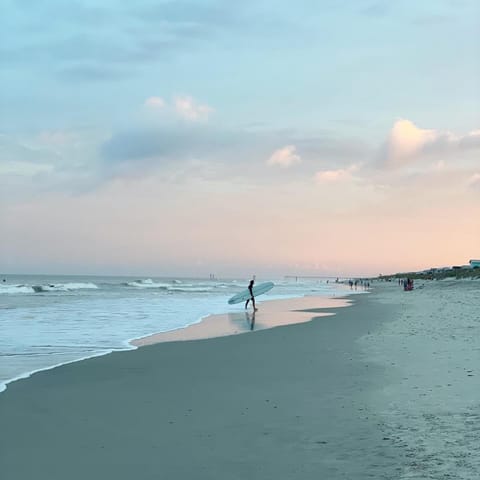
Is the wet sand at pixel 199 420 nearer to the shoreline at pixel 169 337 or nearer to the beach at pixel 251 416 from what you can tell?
the beach at pixel 251 416

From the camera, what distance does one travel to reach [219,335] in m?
19.4

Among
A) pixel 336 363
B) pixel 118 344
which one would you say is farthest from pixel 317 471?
pixel 118 344

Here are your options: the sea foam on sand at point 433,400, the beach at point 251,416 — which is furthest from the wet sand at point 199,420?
the sea foam on sand at point 433,400

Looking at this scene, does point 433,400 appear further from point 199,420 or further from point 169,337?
point 169,337

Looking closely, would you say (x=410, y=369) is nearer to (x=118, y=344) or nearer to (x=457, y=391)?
(x=457, y=391)

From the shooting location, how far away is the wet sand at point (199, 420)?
19.2 ft

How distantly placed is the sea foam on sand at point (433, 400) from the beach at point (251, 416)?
2 centimetres

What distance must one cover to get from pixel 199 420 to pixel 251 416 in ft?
2.20


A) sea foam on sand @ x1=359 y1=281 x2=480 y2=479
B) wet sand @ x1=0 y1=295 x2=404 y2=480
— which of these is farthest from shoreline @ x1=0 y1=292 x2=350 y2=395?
sea foam on sand @ x1=359 y1=281 x2=480 y2=479

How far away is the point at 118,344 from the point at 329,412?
940 centimetres

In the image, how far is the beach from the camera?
230 inches

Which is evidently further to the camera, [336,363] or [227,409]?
[336,363]

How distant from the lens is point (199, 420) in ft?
25.3

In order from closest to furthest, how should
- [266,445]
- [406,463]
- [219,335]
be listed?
[406,463], [266,445], [219,335]
